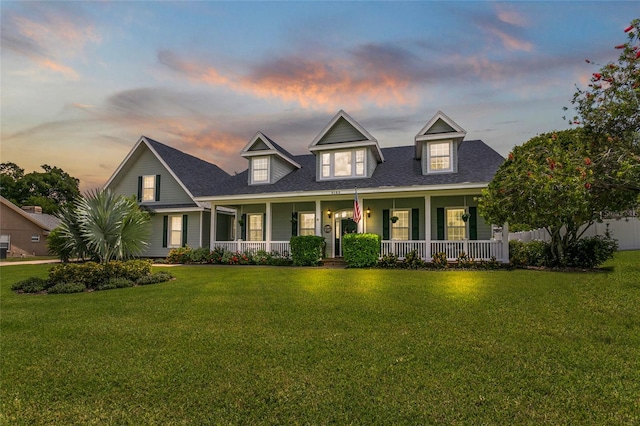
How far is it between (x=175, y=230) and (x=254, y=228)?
17.1 ft

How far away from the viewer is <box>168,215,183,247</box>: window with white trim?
835 inches

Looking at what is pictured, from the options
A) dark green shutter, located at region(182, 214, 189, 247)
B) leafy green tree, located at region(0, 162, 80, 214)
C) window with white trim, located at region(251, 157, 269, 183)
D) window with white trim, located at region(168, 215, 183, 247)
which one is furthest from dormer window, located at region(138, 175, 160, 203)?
leafy green tree, located at region(0, 162, 80, 214)

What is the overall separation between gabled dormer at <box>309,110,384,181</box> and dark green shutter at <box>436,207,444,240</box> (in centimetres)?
373

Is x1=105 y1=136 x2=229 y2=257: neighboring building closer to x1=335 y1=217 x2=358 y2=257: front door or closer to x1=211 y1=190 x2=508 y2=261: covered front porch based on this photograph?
x1=211 y1=190 x2=508 y2=261: covered front porch

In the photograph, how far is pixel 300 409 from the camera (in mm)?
3357

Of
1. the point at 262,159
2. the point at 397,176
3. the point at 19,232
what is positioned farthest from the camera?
the point at 19,232

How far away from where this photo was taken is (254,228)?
65.0ft

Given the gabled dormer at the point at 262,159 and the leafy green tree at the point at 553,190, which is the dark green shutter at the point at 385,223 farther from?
the gabled dormer at the point at 262,159

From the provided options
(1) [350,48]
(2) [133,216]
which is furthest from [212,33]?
(2) [133,216]

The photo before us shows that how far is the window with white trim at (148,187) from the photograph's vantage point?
874 inches

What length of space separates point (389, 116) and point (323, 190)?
7861mm

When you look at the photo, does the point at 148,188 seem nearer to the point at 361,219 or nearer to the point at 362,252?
the point at 361,219

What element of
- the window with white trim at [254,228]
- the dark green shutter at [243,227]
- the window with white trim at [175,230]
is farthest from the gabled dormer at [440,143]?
the window with white trim at [175,230]

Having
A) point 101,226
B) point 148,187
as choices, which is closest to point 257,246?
point 101,226
